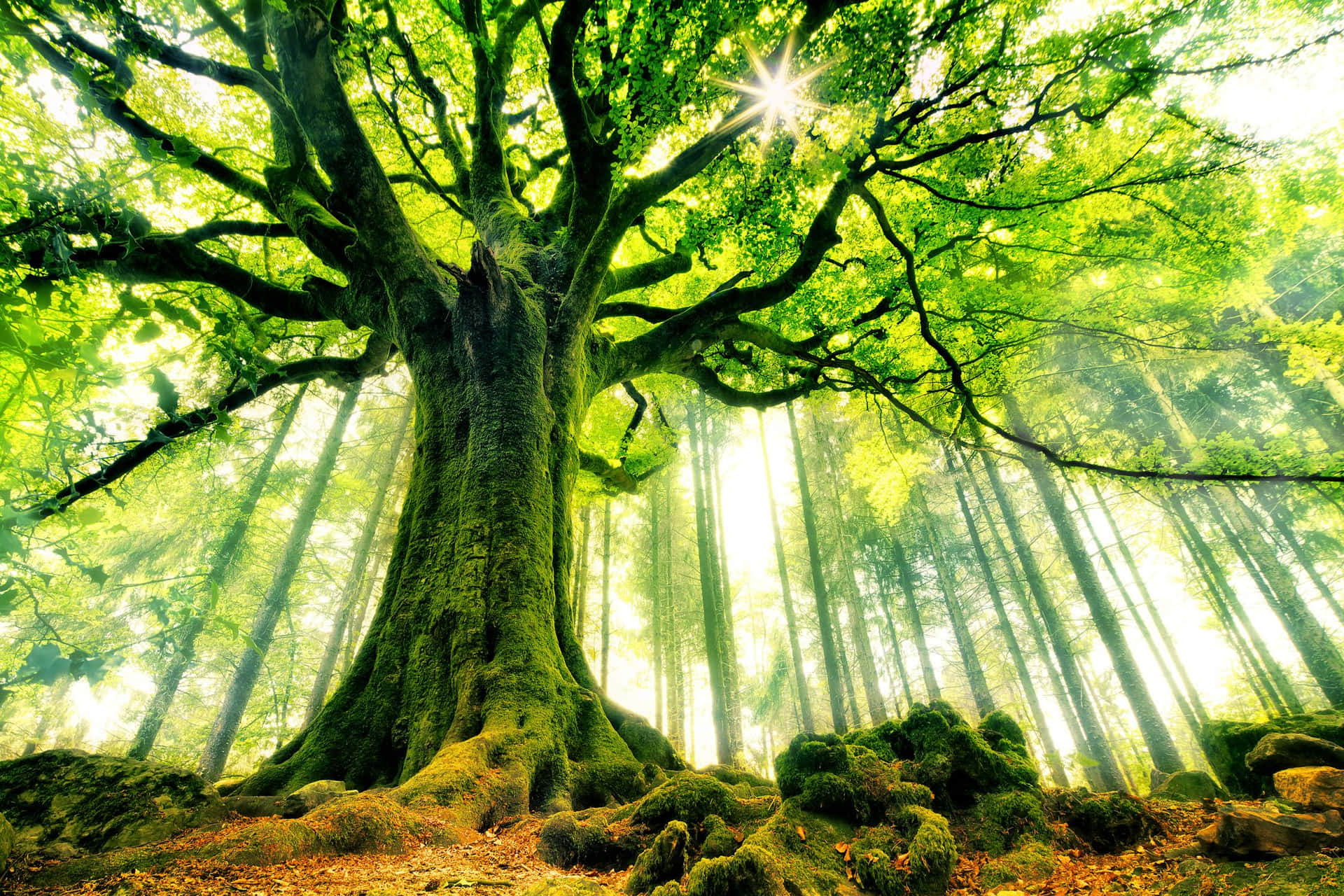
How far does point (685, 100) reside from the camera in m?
4.43

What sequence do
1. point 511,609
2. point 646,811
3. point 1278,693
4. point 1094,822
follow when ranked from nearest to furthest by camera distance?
point 646,811 → point 1094,822 → point 511,609 → point 1278,693

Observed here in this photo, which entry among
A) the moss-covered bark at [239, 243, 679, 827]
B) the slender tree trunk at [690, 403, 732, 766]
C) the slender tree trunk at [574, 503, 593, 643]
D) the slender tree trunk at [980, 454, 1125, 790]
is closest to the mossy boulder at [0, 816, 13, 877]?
the moss-covered bark at [239, 243, 679, 827]

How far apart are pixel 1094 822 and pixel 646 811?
219cm

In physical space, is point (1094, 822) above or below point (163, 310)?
below

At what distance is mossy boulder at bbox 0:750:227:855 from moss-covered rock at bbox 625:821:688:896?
6.44 ft

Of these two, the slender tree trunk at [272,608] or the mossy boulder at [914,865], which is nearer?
the mossy boulder at [914,865]

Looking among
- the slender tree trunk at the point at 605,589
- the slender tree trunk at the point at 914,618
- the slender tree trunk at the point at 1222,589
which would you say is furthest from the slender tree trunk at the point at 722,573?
the slender tree trunk at the point at 1222,589

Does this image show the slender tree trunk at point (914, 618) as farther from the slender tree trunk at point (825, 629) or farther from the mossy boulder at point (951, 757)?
the mossy boulder at point (951, 757)

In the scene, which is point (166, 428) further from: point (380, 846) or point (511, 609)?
point (380, 846)

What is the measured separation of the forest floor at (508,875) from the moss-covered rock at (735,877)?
0.40 m

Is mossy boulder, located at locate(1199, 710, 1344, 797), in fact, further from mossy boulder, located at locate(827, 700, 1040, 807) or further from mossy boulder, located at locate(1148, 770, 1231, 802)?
mossy boulder, located at locate(827, 700, 1040, 807)

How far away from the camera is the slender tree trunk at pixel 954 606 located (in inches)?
567

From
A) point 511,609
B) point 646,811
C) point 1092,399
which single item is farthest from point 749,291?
point 1092,399

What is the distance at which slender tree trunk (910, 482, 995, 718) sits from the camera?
14.4 metres
